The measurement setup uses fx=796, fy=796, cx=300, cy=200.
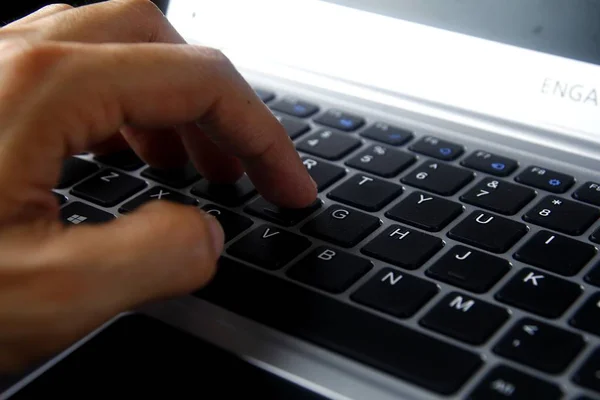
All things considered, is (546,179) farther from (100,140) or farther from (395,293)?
(100,140)

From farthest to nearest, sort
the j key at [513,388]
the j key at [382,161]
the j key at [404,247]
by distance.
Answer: the j key at [382,161], the j key at [404,247], the j key at [513,388]

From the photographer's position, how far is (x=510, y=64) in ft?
2.04

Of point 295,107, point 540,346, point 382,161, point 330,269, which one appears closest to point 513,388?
point 540,346

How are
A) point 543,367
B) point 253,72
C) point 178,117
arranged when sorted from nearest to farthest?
1. point 543,367
2. point 178,117
3. point 253,72

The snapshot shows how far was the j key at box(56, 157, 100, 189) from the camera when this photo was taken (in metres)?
0.62

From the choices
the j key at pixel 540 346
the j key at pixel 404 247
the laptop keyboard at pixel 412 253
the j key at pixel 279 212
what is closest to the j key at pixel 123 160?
the laptop keyboard at pixel 412 253

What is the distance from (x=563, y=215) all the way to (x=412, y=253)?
0.12m

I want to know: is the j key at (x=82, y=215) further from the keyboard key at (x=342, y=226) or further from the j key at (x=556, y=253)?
the j key at (x=556, y=253)

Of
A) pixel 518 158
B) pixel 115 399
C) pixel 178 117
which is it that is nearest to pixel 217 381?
pixel 115 399

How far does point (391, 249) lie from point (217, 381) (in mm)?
144

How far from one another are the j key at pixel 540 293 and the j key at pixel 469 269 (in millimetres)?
11

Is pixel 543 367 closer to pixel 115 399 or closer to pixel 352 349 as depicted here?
pixel 352 349

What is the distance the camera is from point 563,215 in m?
0.55

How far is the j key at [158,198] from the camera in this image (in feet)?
1.92
